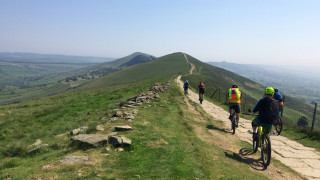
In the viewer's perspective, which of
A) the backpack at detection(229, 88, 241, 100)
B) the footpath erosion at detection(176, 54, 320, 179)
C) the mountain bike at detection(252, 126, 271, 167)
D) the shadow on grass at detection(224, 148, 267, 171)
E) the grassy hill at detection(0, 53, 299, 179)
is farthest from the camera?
the backpack at detection(229, 88, 241, 100)

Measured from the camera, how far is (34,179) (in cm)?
593

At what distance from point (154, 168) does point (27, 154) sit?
5.80 metres

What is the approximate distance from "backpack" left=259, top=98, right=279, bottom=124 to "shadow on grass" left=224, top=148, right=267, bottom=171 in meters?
1.99

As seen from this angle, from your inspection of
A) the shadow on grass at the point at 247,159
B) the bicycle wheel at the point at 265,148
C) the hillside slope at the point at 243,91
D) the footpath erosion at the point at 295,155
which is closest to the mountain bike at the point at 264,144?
the bicycle wheel at the point at 265,148

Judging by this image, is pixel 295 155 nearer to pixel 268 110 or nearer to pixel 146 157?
pixel 268 110

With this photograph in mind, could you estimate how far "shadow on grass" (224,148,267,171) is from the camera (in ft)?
28.6

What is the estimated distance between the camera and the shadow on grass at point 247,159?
8.71m

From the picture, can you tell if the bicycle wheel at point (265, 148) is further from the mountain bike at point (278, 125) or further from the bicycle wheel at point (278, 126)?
the bicycle wheel at point (278, 126)

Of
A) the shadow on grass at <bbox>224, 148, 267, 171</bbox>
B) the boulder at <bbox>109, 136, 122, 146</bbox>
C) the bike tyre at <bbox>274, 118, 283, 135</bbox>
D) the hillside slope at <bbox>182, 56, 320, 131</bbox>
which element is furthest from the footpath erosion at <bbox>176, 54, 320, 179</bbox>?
the hillside slope at <bbox>182, 56, 320, 131</bbox>

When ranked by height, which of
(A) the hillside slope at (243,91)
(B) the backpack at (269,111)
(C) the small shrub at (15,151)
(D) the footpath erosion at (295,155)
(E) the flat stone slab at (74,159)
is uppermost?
(B) the backpack at (269,111)

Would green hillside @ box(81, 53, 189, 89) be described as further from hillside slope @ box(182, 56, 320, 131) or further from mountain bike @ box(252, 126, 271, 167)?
mountain bike @ box(252, 126, 271, 167)

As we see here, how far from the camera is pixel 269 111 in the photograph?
8664 millimetres

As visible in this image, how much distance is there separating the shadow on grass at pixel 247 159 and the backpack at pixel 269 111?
6.52 ft

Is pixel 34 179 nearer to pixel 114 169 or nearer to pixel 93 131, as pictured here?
pixel 114 169
